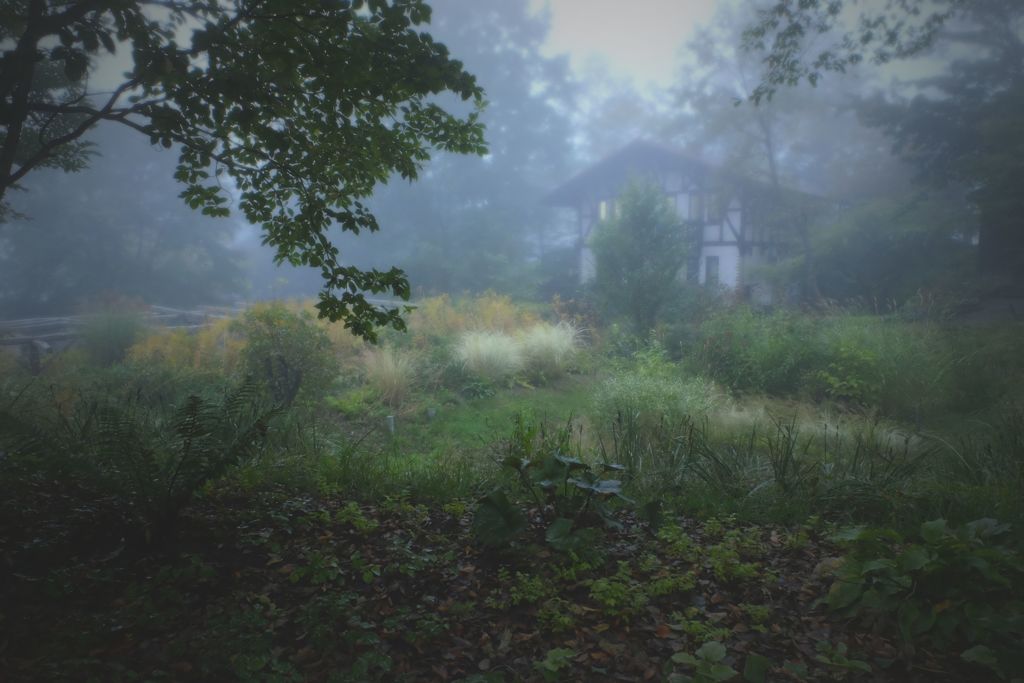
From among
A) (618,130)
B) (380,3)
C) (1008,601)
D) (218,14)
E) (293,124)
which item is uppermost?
(618,130)

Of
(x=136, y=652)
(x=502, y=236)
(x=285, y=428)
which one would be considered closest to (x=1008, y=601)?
(x=136, y=652)

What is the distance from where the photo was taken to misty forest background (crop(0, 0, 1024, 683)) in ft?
6.60

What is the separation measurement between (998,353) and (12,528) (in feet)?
34.7

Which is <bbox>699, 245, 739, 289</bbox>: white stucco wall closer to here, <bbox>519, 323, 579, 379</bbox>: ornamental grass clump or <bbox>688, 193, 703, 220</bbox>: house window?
<bbox>688, 193, 703, 220</bbox>: house window

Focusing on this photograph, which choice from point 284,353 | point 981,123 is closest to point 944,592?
point 284,353

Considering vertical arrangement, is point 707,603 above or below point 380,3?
below

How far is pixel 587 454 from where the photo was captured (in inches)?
180

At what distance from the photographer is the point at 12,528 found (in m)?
2.53

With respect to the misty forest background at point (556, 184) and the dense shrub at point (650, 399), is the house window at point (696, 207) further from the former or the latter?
the dense shrub at point (650, 399)

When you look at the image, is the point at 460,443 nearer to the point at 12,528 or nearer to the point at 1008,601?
the point at 12,528

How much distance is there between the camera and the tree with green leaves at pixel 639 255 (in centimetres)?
1227

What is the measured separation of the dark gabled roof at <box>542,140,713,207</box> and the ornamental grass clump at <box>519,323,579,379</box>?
10.7 meters

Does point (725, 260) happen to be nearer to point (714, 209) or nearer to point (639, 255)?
point (714, 209)

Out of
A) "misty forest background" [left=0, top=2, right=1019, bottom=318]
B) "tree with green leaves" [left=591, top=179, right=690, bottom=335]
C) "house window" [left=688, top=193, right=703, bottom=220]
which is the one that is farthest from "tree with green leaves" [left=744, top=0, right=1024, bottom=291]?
"house window" [left=688, top=193, right=703, bottom=220]
